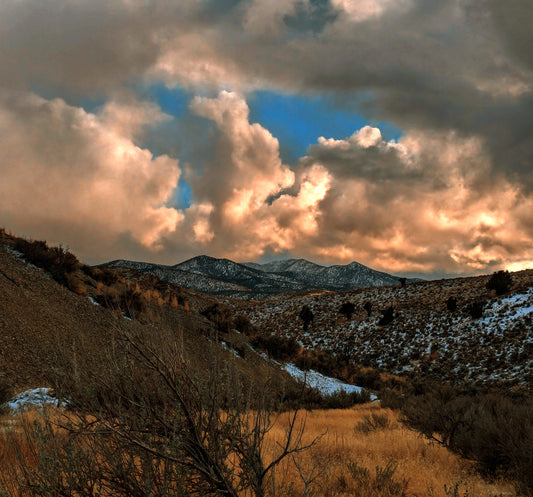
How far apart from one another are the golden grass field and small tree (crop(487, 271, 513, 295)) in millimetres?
33772

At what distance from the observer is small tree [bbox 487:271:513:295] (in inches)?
1443

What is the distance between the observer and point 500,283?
37.0 meters

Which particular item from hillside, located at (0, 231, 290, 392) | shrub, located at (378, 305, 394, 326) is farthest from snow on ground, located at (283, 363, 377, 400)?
shrub, located at (378, 305, 394, 326)

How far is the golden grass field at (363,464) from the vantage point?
4707mm

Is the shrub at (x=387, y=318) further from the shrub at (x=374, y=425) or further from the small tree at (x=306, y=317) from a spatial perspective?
the shrub at (x=374, y=425)

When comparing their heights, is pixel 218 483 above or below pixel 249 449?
below

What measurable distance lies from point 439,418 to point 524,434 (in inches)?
94.2

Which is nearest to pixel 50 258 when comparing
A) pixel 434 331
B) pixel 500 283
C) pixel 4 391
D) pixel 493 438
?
pixel 4 391

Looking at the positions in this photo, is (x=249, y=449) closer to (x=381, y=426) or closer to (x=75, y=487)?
(x=75, y=487)

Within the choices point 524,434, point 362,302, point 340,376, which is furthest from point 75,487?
point 362,302

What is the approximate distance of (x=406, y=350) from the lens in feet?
108

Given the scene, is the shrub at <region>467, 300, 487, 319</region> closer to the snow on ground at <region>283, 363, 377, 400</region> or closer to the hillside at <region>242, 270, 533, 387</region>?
the hillside at <region>242, 270, 533, 387</region>

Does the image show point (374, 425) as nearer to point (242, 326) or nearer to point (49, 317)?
point (49, 317)

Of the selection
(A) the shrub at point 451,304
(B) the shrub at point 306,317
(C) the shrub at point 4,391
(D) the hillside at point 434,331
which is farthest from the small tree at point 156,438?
(B) the shrub at point 306,317
